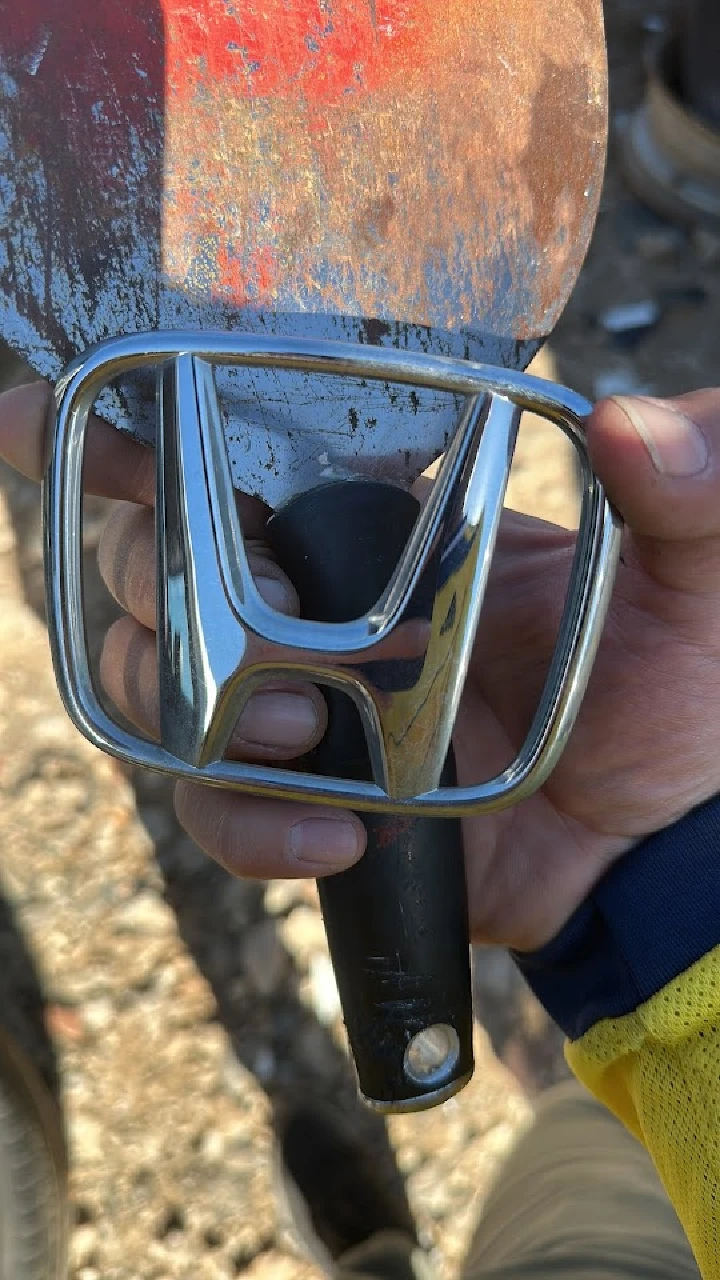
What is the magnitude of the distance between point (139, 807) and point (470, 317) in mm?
764

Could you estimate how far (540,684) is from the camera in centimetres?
75

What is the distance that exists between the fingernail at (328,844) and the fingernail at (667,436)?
0.26 metres

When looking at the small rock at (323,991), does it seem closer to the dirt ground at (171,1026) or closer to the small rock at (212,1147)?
the dirt ground at (171,1026)

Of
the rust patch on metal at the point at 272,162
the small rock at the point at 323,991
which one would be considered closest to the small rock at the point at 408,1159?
the small rock at the point at 323,991

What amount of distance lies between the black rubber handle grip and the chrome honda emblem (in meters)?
0.07

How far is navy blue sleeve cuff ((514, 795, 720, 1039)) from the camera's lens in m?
0.65

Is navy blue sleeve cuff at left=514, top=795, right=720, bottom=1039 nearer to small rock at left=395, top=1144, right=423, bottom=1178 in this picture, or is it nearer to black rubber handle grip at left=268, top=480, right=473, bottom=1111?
black rubber handle grip at left=268, top=480, right=473, bottom=1111

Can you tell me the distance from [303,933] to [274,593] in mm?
710

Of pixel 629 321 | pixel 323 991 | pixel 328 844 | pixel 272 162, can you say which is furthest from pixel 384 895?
pixel 629 321

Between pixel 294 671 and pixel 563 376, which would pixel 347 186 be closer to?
pixel 294 671

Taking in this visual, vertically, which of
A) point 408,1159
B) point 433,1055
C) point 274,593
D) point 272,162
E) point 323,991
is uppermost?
point 272,162

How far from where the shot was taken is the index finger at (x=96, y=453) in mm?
668

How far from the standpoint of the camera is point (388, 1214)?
115 centimetres

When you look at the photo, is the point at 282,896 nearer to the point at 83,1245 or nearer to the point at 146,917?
the point at 146,917
